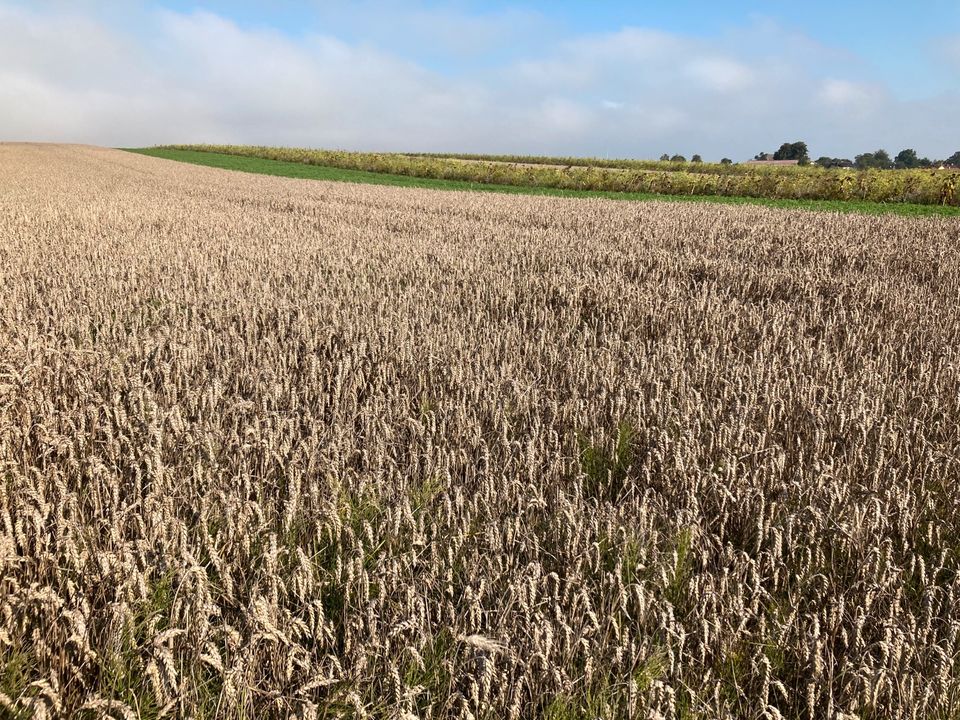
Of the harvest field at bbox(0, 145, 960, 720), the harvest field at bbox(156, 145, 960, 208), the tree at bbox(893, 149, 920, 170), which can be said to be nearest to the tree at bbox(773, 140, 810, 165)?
the tree at bbox(893, 149, 920, 170)

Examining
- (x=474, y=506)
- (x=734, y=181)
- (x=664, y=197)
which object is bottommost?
(x=474, y=506)

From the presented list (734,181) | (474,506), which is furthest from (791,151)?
(474,506)

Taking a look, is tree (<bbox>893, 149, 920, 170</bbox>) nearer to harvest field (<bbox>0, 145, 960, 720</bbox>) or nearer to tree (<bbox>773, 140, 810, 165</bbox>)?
tree (<bbox>773, 140, 810, 165</bbox>)

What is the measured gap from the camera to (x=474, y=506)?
2.47m

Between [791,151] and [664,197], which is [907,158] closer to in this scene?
[791,151]

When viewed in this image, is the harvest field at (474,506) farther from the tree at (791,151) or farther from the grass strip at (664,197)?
the tree at (791,151)

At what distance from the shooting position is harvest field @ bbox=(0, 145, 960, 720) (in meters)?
1.75

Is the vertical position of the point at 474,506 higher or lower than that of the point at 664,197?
lower

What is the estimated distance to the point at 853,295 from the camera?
7047 mm

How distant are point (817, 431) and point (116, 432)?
353 centimetres

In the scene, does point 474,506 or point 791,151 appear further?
point 791,151

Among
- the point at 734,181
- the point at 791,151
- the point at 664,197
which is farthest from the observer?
the point at 791,151

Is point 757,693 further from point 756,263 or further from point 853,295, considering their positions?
point 756,263

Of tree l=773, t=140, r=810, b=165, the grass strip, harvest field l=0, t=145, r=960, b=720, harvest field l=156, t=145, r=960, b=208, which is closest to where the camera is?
harvest field l=0, t=145, r=960, b=720
